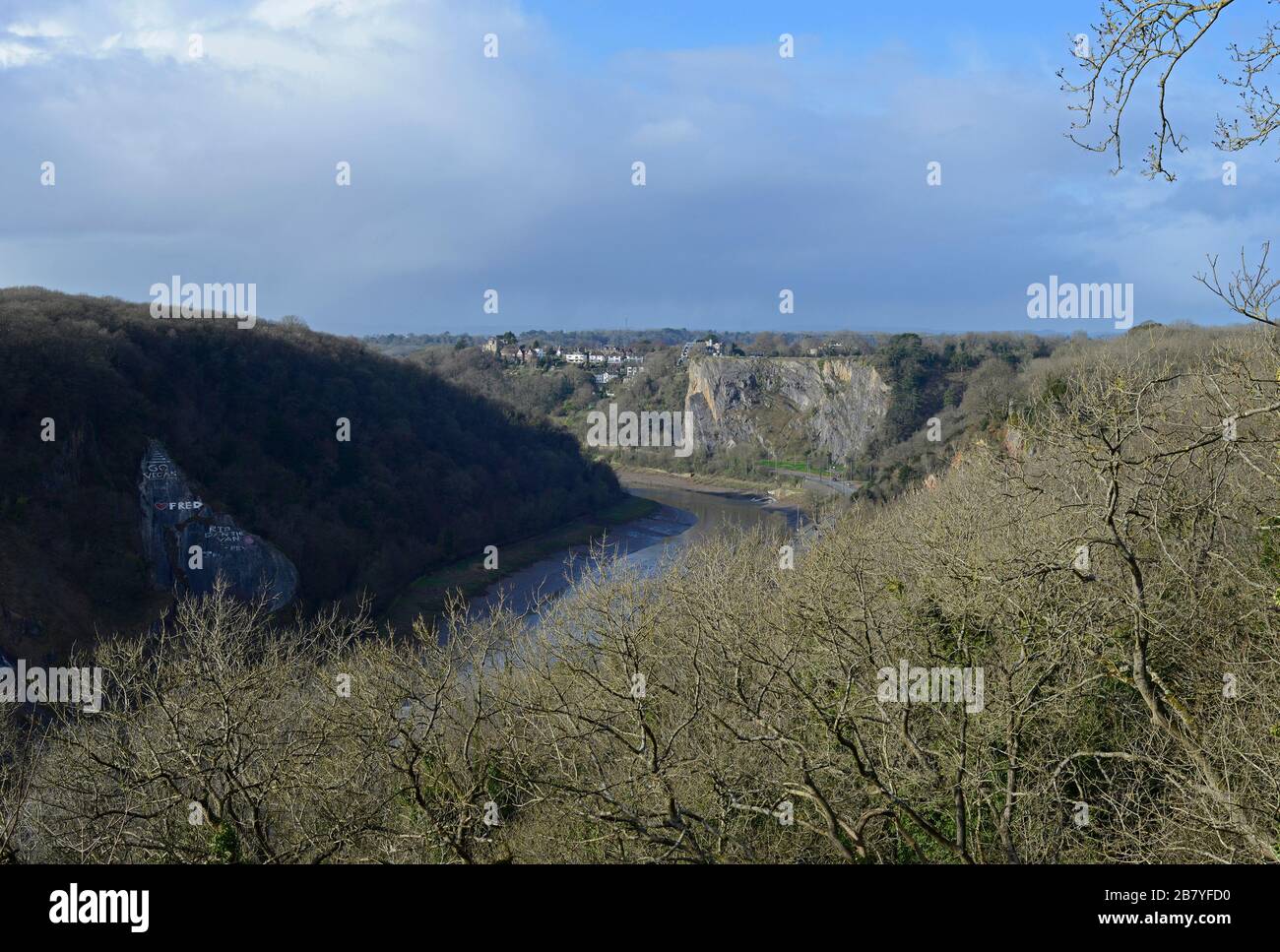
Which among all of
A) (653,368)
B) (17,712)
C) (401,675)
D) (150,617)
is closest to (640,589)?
(401,675)

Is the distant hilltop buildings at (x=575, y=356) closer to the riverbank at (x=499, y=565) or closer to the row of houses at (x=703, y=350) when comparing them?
the row of houses at (x=703, y=350)

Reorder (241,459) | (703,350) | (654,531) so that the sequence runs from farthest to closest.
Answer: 1. (703,350)
2. (654,531)
3. (241,459)

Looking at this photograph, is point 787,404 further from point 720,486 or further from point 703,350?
point 703,350

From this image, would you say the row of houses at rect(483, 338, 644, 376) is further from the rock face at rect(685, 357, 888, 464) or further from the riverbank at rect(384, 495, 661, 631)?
the riverbank at rect(384, 495, 661, 631)

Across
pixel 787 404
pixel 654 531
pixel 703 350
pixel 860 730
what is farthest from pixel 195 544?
pixel 703 350

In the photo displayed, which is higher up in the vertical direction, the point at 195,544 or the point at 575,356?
the point at 575,356

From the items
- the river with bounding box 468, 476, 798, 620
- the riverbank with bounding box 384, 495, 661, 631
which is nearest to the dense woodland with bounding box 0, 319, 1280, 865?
the riverbank with bounding box 384, 495, 661, 631
